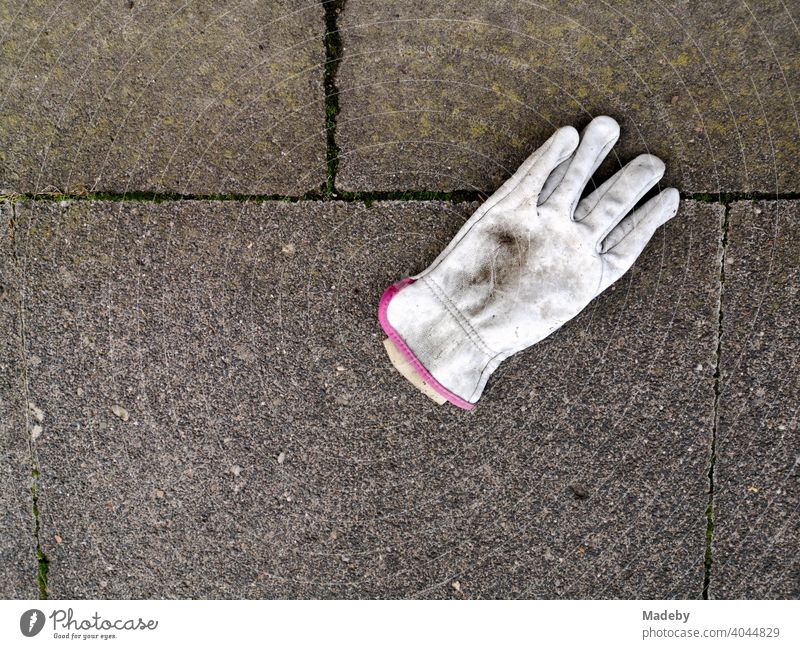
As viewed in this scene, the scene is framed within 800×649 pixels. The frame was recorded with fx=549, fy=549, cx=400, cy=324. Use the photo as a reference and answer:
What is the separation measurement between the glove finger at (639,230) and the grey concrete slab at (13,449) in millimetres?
2014

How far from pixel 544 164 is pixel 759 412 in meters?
1.11

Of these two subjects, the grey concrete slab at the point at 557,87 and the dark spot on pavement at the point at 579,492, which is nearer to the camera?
the grey concrete slab at the point at 557,87

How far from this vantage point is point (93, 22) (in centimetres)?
183

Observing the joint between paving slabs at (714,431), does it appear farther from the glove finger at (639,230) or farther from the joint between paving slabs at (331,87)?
the joint between paving slabs at (331,87)

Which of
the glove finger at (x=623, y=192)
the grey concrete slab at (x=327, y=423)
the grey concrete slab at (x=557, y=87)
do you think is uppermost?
the grey concrete slab at (x=557, y=87)

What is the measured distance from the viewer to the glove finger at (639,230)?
1.77 m

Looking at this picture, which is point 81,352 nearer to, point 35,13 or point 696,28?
point 35,13

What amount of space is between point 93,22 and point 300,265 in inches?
41.7

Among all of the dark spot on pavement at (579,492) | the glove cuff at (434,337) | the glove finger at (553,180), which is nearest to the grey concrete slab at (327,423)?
the dark spot on pavement at (579,492)

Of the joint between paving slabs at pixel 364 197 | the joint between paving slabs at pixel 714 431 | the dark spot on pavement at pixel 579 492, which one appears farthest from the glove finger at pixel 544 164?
the dark spot on pavement at pixel 579 492

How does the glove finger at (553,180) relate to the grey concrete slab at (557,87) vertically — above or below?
below

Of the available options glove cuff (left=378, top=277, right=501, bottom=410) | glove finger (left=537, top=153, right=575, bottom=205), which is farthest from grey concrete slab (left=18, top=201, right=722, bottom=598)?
glove finger (left=537, top=153, right=575, bottom=205)

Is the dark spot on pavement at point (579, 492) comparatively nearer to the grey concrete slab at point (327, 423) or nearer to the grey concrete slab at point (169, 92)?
the grey concrete slab at point (327, 423)
